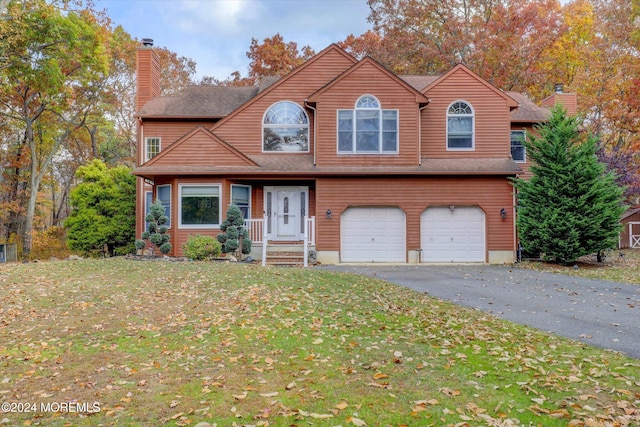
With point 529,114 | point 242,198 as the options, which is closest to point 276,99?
point 242,198

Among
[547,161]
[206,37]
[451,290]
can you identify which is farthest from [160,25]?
[451,290]

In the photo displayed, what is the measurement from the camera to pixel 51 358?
534cm

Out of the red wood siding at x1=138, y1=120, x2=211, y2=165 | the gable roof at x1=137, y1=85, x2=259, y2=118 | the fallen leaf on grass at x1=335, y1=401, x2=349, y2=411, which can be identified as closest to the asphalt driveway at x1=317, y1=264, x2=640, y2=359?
the fallen leaf on grass at x1=335, y1=401, x2=349, y2=411

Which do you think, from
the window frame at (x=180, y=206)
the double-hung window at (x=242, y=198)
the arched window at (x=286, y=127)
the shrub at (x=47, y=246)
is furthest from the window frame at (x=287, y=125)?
Result: the shrub at (x=47, y=246)

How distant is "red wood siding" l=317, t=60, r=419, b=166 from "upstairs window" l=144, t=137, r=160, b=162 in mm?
6782

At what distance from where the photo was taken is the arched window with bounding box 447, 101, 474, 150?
1672cm

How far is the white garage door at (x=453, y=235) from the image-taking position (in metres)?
16.0

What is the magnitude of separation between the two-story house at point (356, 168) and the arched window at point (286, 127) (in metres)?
0.04

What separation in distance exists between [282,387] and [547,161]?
1350 cm

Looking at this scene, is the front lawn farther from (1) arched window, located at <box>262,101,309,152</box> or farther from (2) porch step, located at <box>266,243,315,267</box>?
(1) arched window, located at <box>262,101,309,152</box>

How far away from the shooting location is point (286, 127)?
16875mm

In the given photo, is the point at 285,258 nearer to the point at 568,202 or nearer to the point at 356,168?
the point at 356,168

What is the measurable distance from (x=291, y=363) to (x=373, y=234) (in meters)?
11.2

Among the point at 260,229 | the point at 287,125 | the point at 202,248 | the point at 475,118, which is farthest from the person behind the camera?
the point at 287,125
